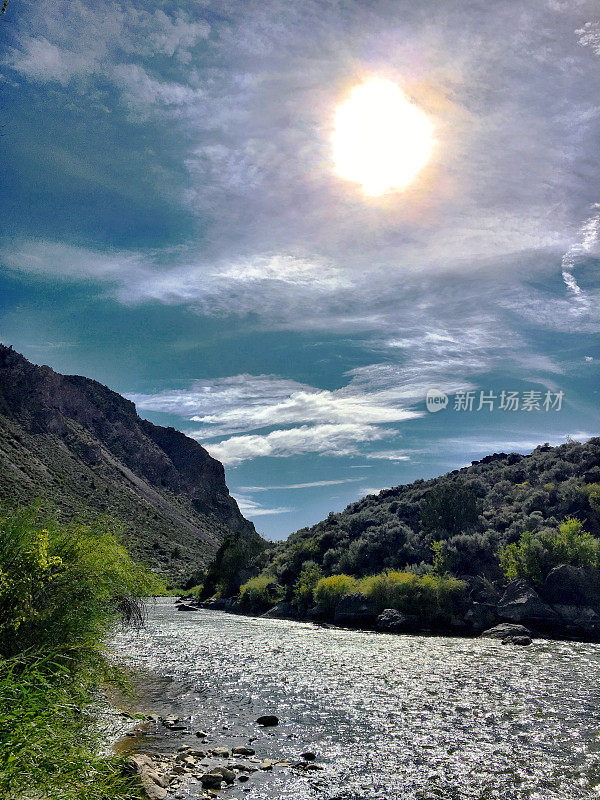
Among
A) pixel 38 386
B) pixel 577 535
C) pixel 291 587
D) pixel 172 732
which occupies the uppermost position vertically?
pixel 38 386

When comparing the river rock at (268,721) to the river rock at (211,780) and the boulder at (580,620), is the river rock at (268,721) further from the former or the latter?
the boulder at (580,620)

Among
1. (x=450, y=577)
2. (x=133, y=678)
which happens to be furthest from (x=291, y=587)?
(x=133, y=678)

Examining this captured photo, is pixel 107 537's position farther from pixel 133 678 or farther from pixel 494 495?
pixel 494 495

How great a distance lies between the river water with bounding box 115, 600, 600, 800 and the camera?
14.5 m

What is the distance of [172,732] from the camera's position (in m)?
19.2

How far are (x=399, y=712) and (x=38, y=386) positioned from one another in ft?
565

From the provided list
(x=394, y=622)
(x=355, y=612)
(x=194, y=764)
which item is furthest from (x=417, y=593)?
(x=194, y=764)

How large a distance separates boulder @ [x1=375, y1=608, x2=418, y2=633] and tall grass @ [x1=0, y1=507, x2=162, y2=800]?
36.2m

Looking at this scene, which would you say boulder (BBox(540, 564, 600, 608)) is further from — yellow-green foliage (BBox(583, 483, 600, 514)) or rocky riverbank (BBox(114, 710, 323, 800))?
rocky riverbank (BBox(114, 710, 323, 800))

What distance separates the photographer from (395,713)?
2116cm

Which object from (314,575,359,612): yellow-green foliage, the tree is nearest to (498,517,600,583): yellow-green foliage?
the tree

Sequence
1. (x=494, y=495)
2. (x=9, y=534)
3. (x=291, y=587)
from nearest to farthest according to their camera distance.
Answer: (x=9, y=534) → (x=291, y=587) → (x=494, y=495)

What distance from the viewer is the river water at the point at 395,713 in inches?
573

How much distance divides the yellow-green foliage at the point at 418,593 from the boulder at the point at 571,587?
840 centimetres
